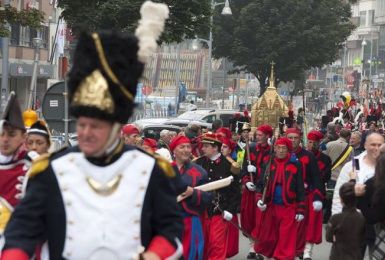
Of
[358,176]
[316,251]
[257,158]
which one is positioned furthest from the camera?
[316,251]

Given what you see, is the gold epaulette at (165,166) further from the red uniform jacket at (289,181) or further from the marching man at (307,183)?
the marching man at (307,183)

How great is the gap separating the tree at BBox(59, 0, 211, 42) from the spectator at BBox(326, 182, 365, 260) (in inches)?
575

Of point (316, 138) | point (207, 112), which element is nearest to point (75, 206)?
point (316, 138)

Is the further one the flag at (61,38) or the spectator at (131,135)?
the flag at (61,38)

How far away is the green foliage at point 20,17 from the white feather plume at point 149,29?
1728 centimetres

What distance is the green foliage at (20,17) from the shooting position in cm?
2270

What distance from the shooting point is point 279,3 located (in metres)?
50.3

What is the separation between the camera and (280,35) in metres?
49.5

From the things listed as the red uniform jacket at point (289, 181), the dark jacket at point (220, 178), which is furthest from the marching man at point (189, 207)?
the red uniform jacket at point (289, 181)

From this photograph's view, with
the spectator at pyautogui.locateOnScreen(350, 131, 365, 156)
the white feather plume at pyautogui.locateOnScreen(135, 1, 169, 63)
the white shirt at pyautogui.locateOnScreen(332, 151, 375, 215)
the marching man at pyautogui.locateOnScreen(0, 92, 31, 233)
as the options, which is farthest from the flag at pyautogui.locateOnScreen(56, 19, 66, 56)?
the white feather plume at pyautogui.locateOnScreen(135, 1, 169, 63)

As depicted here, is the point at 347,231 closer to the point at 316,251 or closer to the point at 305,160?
the point at 305,160

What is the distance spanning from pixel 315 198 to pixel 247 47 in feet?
117

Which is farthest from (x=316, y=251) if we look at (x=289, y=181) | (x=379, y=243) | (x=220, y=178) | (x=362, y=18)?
(x=362, y=18)

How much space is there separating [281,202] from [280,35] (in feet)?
115
